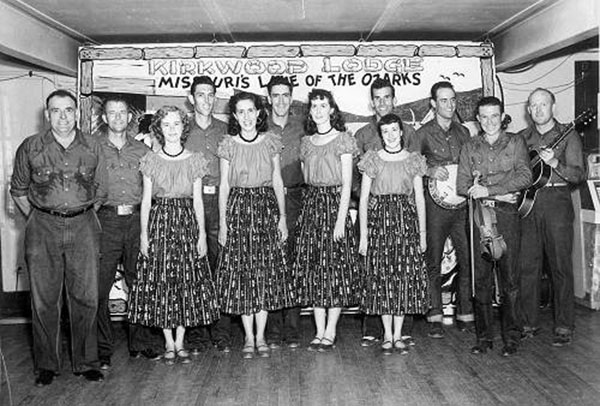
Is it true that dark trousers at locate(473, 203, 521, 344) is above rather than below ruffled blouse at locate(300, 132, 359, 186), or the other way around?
below

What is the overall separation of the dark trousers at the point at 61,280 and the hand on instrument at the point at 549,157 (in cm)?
327

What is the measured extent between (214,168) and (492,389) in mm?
2623

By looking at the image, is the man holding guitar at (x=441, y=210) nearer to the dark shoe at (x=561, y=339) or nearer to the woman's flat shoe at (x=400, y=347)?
the woman's flat shoe at (x=400, y=347)

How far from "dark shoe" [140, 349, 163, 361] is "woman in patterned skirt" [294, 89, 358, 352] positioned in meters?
1.14

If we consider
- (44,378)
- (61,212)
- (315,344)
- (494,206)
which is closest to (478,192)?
(494,206)

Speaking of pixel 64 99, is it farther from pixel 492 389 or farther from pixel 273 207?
pixel 492 389

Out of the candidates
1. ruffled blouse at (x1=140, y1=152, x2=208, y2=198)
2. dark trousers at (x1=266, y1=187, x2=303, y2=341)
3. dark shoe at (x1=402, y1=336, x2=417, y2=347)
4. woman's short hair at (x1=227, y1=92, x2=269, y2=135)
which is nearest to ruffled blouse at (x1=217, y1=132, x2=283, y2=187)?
woman's short hair at (x1=227, y1=92, x2=269, y2=135)

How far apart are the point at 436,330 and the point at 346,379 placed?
1.37 metres

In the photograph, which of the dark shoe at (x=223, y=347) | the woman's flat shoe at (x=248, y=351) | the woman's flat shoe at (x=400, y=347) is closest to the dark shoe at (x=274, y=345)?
the woman's flat shoe at (x=248, y=351)

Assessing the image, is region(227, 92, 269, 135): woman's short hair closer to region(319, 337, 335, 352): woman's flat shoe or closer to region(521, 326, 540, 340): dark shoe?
region(319, 337, 335, 352): woman's flat shoe

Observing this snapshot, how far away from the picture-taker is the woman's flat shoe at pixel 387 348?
5.50 m

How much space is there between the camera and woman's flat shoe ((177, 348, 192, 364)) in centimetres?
536

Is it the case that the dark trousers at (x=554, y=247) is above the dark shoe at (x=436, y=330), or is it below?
above

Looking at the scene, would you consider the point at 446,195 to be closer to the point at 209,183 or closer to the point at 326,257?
the point at 326,257
